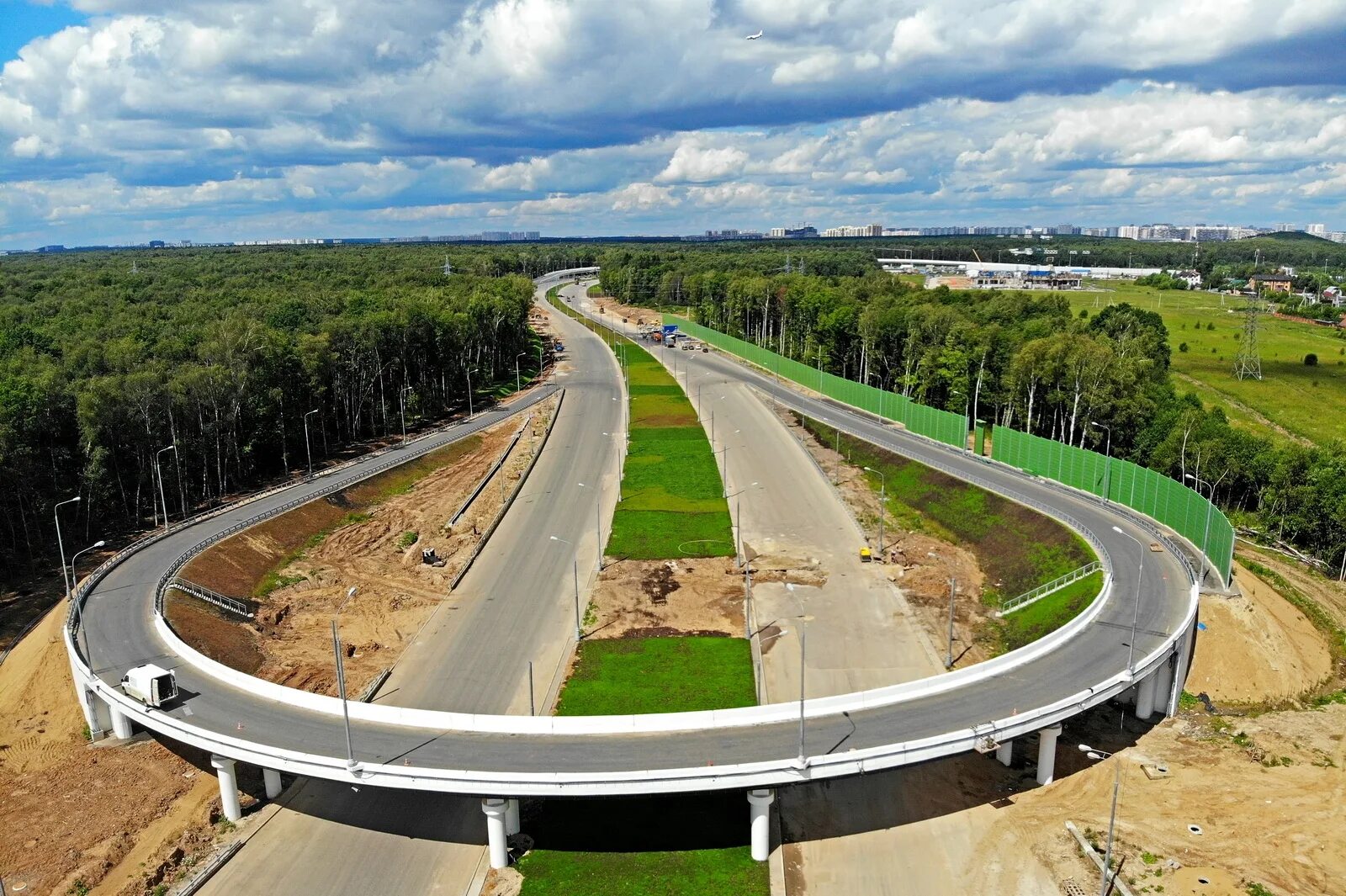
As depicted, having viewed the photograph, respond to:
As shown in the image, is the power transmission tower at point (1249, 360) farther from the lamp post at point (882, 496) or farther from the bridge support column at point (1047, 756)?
the bridge support column at point (1047, 756)

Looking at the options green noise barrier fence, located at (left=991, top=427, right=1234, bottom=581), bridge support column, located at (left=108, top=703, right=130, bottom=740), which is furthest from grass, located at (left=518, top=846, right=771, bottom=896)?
green noise barrier fence, located at (left=991, top=427, right=1234, bottom=581)

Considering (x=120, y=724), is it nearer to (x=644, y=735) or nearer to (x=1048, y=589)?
(x=644, y=735)

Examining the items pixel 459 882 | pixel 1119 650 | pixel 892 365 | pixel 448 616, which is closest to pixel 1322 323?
pixel 892 365

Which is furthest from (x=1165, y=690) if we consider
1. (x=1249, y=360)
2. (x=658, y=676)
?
(x=1249, y=360)

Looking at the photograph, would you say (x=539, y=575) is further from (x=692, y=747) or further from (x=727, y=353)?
(x=727, y=353)

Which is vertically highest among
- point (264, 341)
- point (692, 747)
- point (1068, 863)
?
point (264, 341)

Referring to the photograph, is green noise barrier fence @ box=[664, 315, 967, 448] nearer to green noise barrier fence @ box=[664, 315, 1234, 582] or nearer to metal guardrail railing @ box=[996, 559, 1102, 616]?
green noise barrier fence @ box=[664, 315, 1234, 582]
